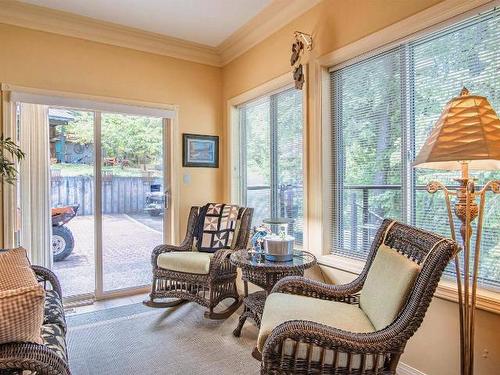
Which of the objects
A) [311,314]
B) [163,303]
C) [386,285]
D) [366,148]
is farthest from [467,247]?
[163,303]

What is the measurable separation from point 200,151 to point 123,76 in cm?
113

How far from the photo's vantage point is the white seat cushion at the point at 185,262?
287cm

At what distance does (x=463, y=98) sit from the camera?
→ 1.40 metres

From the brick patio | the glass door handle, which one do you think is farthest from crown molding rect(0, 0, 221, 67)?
the brick patio

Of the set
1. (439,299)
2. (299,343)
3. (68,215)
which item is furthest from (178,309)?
(439,299)

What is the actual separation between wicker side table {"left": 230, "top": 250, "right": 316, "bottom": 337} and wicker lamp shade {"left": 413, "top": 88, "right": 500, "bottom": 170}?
1.15 m

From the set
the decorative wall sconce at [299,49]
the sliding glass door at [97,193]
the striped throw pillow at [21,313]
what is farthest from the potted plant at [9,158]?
the decorative wall sconce at [299,49]

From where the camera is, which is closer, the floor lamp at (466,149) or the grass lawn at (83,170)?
the floor lamp at (466,149)

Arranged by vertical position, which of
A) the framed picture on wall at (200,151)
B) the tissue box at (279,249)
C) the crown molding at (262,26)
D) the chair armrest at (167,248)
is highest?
the crown molding at (262,26)

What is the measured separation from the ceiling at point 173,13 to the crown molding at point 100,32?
8cm

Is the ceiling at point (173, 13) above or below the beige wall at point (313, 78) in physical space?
above

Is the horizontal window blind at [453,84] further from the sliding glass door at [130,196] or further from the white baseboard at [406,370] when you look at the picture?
the sliding glass door at [130,196]

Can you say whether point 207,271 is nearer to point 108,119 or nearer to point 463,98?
point 108,119

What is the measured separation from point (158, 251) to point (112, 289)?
82cm
